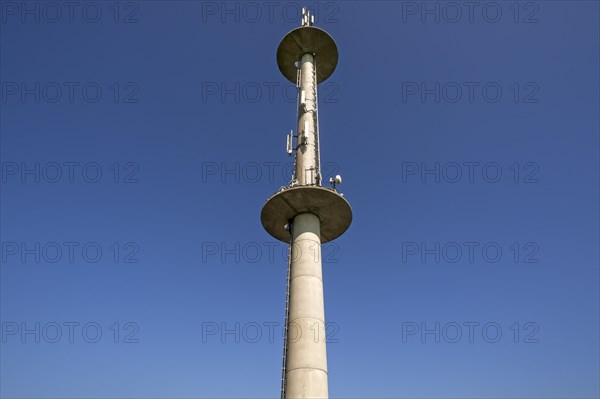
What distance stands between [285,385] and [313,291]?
491cm

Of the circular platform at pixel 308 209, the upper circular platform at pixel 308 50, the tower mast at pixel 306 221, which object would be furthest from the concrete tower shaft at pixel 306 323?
the upper circular platform at pixel 308 50

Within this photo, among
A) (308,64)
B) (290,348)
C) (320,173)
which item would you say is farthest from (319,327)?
(308,64)

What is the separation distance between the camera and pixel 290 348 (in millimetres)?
24297

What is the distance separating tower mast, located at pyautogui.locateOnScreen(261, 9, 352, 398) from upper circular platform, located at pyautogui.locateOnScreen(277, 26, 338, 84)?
7 cm

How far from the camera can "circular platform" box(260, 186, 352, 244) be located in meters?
28.0

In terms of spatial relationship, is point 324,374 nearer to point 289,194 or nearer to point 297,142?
point 289,194

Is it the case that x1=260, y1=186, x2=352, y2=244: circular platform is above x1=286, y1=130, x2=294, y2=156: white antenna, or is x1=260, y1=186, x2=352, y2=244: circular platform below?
below

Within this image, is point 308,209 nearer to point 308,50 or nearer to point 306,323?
point 306,323

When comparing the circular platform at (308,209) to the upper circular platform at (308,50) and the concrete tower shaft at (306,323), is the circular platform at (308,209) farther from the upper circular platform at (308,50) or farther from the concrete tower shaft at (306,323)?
the upper circular platform at (308,50)

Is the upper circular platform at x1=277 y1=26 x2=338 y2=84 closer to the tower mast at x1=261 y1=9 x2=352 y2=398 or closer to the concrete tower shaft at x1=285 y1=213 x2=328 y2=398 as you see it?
the tower mast at x1=261 y1=9 x2=352 y2=398

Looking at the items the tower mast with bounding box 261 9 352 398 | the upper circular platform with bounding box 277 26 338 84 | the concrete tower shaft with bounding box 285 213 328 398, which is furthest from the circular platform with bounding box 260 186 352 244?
the upper circular platform with bounding box 277 26 338 84

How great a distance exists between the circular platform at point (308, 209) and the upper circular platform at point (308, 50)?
15274 mm

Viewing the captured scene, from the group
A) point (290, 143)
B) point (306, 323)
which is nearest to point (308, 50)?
point (290, 143)

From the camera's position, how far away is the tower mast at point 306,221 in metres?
23.8
